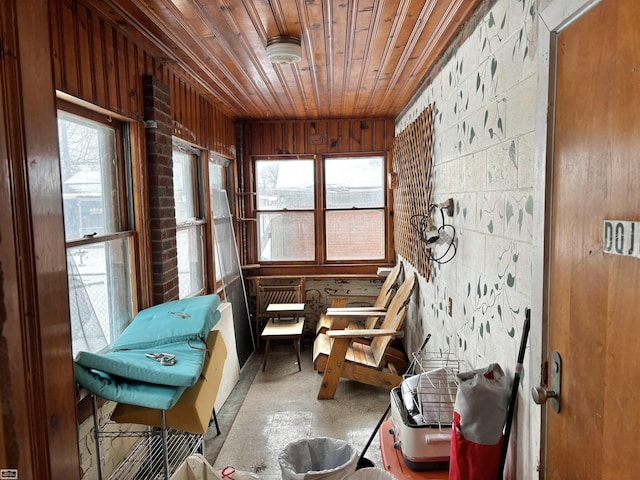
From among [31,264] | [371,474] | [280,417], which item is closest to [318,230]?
[280,417]

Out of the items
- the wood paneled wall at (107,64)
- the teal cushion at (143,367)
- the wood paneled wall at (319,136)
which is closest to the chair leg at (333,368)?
the teal cushion at (143,367)

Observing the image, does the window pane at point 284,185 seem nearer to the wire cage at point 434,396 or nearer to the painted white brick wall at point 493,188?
the painted white brick wall at point 493,188

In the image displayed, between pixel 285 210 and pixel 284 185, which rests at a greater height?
pixel 284 185

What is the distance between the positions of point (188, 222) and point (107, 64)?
154cm

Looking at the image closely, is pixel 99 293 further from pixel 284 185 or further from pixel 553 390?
pixel 284 185

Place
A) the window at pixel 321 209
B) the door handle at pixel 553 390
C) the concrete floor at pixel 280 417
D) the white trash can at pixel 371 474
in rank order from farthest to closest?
1. the window at pixel 321 209
2. the concrete floor at pixel 280 417
3. the white trash can at pixel 371 474
4. the door handle at pixel 553 390

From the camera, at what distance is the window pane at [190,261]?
130 inches

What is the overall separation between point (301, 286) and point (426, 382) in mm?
2851

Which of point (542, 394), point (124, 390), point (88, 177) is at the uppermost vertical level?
point (88, 177)

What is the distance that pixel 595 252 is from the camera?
1042 mm

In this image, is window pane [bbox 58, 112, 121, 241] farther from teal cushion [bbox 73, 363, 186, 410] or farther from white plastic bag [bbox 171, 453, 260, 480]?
white plastic bag [bbox 171, 453, 260, 480]

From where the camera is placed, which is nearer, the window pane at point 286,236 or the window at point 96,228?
the window at point 96,228

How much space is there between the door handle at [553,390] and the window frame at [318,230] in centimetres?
372

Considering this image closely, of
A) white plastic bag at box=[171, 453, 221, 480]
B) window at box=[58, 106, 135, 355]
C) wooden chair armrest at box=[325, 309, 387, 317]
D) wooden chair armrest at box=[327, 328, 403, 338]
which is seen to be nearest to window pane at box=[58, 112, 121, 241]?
window at box=[58, 106, 135, 355]
